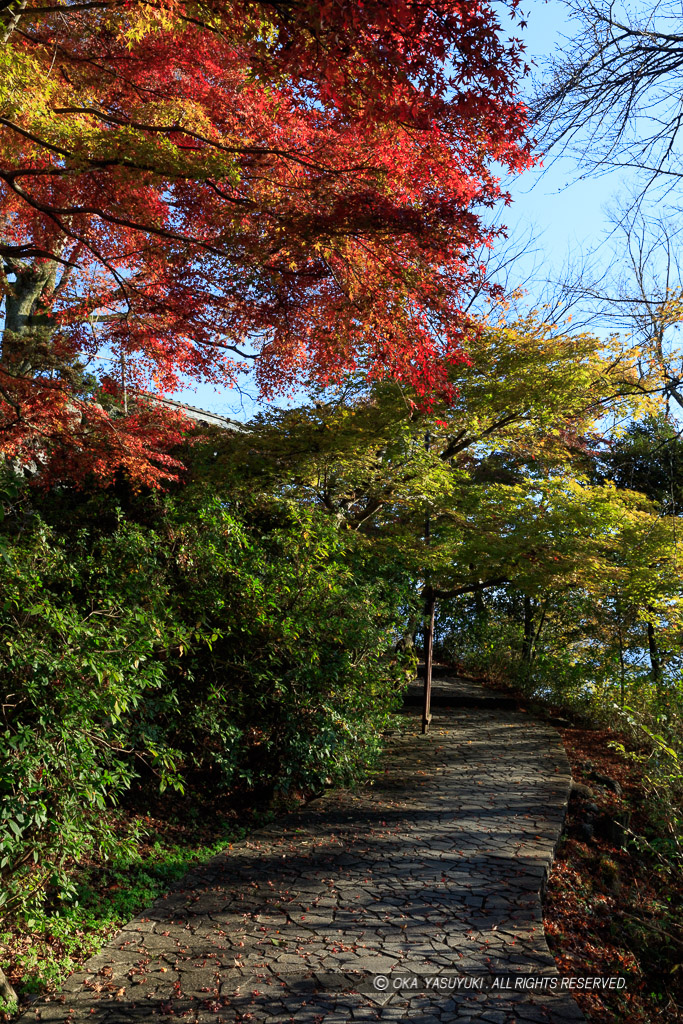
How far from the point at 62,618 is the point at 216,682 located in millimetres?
2366

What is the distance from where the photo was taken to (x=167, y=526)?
19.7ft

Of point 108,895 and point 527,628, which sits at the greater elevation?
point 527,628

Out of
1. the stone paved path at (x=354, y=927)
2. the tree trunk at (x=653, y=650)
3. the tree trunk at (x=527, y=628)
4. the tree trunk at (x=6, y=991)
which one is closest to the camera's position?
the tree trunk at (x=6, y=991)

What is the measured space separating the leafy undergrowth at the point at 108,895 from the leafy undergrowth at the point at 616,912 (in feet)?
8.85

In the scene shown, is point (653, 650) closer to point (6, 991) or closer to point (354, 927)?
point (354, 927)

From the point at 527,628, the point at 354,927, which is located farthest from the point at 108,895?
the point at 527,628

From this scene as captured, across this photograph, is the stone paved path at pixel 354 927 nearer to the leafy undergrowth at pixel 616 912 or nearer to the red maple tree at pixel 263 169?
the leafy undergrowth at pixel 616 912

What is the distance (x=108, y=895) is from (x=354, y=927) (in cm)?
168

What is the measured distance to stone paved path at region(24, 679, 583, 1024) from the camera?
11.7 ft

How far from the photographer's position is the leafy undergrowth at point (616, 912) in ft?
14.1

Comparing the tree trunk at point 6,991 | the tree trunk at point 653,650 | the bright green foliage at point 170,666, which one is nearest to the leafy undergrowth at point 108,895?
the tree trunk at point 6,991

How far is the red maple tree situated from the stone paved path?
3855 millimetres

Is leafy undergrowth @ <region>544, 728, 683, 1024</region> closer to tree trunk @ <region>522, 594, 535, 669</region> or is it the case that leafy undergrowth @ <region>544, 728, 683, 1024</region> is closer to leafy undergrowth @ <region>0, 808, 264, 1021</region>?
leafy undergrowth @ <region>0, 808, 264, 1021</region>

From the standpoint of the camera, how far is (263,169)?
5.73 metres
